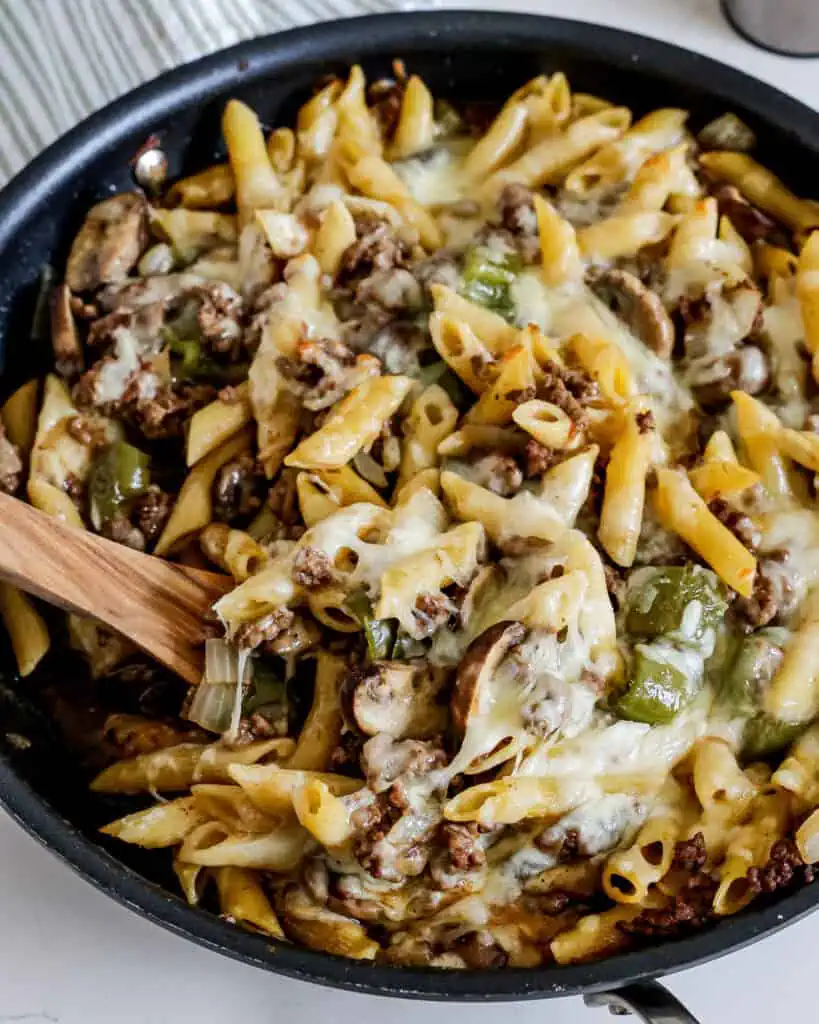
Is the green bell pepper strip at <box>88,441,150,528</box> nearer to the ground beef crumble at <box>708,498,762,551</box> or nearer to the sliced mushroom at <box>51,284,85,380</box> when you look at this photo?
the sliced mushroom at <box>51,284,85,380</box>

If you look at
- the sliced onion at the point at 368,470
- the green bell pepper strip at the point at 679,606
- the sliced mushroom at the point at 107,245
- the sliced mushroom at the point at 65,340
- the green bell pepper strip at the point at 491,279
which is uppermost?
the sliced mushroom at the point at 107,245

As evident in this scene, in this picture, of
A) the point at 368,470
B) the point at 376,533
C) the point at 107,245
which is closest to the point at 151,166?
the point at 107,245

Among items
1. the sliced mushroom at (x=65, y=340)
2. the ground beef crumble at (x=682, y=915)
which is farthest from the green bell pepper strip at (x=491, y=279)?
the ground beef crumble at (x=682, y=915)

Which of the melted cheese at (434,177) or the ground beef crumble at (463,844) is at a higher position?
the melted cheese at (434,177)

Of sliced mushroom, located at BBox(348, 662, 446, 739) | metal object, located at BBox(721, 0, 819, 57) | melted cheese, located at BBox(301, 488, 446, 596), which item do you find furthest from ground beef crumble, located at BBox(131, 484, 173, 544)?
metal object, located at BBox(721, 0, 819, 57)

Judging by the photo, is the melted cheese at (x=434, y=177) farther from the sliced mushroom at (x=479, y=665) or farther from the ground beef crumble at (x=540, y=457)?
the sliced mushroom at (x=479, y=665)

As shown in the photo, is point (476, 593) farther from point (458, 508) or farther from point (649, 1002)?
point (649, 1002)
